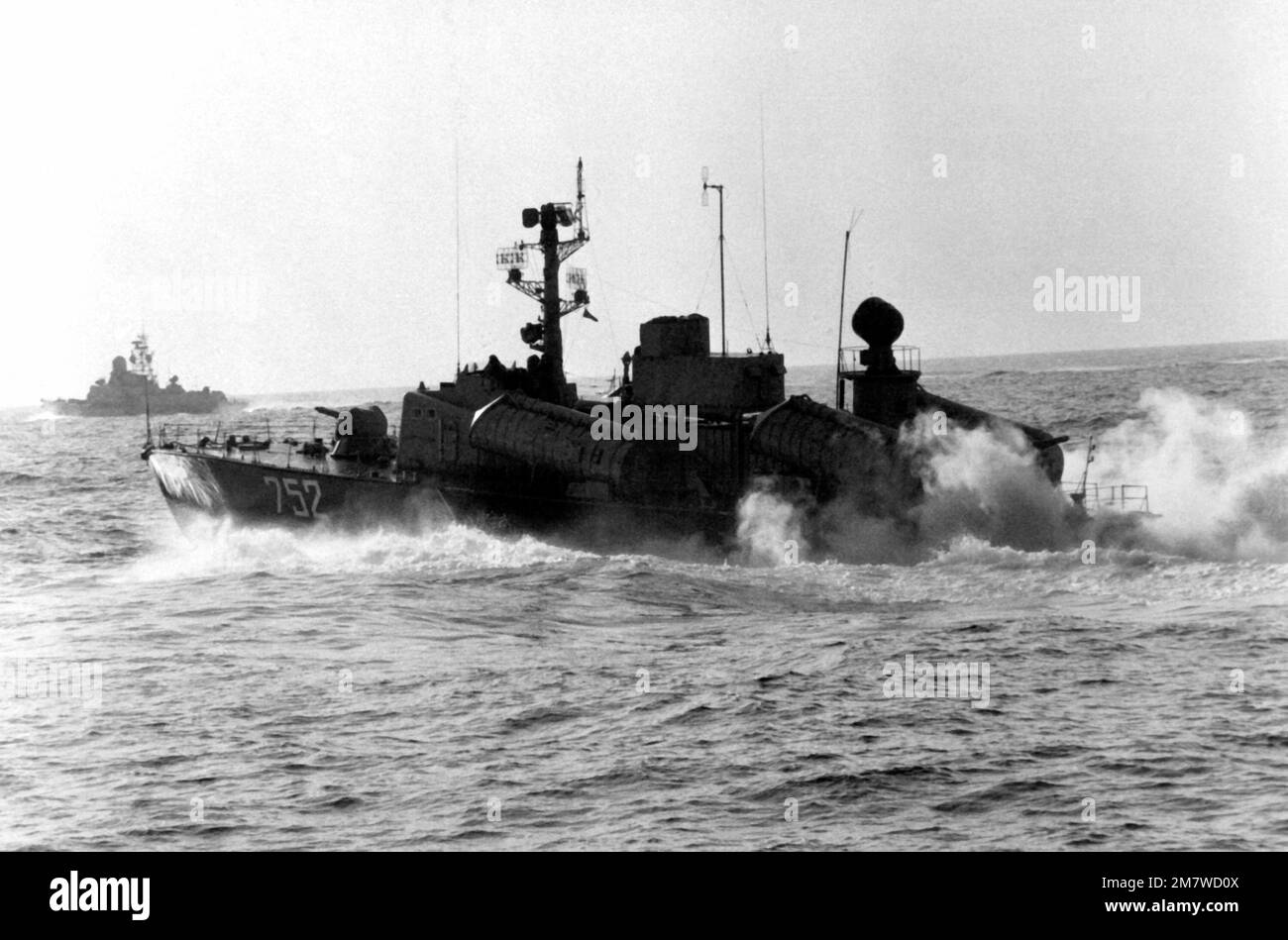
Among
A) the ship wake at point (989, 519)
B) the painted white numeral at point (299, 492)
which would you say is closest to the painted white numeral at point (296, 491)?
the painted white numeral at point (299, 492)

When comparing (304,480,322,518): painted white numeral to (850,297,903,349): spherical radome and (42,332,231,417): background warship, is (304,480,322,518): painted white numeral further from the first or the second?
(42,332,231,417): background warship

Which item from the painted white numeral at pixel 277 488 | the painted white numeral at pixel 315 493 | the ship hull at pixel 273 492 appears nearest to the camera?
the ship hull at pixel 273 492

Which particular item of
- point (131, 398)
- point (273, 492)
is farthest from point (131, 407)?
point (273, 492)

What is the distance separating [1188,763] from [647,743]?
5.45 meters

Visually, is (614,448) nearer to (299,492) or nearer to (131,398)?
(299,492)

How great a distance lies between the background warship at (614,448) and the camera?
99.9ft

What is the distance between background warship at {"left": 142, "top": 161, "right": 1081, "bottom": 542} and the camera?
30453mm

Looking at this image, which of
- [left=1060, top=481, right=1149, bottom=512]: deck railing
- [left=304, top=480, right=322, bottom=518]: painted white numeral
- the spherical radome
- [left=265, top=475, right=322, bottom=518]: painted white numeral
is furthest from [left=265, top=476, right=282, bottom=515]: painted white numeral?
[left=1060, top=481, right=1149, bottom=512]: deck railing

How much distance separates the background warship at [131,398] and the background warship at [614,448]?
122 meters

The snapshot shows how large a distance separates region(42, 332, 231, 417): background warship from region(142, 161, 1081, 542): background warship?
12216 cm

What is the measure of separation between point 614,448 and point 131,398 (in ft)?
459

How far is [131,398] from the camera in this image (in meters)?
160

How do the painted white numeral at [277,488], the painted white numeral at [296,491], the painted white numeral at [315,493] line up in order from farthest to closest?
the painted white numeral at [277,488] → the painted white numeral at [296,491] → the painted white numeral at [315,493]

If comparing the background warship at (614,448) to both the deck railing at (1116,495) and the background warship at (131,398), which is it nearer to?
the deck railing at (1116,495)
